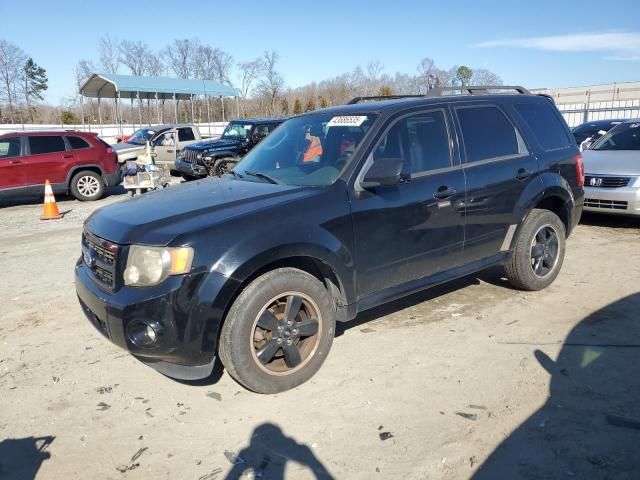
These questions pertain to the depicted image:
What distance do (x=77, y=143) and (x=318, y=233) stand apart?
11.4m

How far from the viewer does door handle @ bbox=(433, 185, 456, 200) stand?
4109 millimetres

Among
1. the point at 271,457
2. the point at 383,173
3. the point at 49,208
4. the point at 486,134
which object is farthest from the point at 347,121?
the point at 49,208

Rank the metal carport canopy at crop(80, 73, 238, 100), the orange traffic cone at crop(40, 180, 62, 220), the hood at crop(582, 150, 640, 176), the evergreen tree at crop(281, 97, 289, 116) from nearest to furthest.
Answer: the hood at crop(582, 150, 640, 176)
the orange traffic cone at crop(40, 180, 62, 220)
the metal carport canopy at crop(80, 73, 238, 100)
the evergreen tree at crop(281, 97, 289, 116)

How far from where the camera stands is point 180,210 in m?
3.48

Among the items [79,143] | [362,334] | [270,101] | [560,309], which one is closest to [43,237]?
[79,143]

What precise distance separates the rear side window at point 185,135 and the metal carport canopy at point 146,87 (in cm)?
1470

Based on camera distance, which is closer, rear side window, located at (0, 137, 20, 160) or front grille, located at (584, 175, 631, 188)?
front grille, located at (584, 175, 631, 188)

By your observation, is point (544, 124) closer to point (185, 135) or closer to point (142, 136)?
point (185, 135)

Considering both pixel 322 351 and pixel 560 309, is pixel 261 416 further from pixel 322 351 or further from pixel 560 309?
pixel 560 309

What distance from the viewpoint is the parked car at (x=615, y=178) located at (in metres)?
7.60

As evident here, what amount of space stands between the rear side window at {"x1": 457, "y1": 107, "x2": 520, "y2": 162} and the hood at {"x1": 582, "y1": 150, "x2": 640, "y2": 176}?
4.03 meters

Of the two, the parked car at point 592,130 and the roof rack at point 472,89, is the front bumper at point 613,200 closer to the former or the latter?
the roof rack at point 472,89

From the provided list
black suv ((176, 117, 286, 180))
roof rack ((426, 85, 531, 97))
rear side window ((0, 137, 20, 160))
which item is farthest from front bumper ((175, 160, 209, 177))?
roof rack ((426, 85, 531, 97))

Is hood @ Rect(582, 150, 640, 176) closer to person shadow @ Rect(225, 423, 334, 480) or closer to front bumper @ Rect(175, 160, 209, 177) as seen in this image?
person shadow @ Rect(225, 423, 334, 480)
